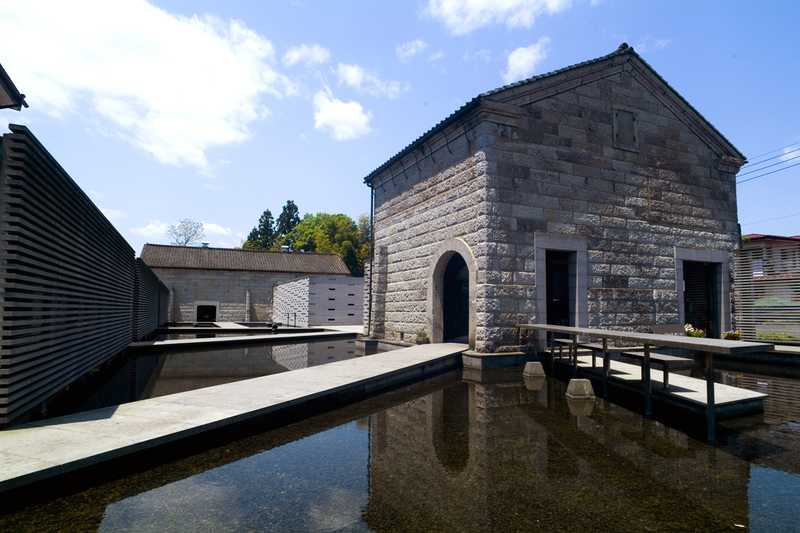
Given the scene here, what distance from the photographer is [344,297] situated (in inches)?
1037

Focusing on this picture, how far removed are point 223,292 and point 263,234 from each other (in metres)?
45.8

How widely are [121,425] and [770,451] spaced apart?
21.3ft

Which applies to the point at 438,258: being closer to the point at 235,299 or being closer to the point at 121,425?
the point at 121,425

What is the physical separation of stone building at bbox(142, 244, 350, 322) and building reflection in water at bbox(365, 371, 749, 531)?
28.8 metres

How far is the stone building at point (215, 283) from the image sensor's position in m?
33.9

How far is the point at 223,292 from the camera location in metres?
34.7

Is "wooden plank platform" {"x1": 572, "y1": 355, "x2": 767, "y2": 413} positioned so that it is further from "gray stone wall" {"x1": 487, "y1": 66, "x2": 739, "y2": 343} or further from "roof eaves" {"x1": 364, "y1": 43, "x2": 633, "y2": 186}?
"roof eaves" {"x1": 364, "y1": 43, "x2": 633, "y2": 186}

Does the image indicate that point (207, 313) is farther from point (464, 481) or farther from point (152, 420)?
point (464, 481)

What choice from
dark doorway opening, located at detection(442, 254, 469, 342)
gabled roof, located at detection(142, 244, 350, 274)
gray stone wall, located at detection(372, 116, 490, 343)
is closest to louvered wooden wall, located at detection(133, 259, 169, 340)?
gray stone wall, located at detection(372, 116, 490, 343)

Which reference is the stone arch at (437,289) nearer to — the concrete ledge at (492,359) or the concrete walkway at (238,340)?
the concrete ledge at (492,359)

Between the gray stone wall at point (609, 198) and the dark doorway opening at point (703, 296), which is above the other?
the gray stone wall at point (609, 198)

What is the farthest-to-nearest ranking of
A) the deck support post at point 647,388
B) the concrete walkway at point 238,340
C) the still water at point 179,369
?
the concrete walkway at point 238,340
the still water at point 179,369
the deck support post at point 647,388

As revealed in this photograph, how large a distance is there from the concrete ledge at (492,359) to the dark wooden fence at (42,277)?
6.99 meters

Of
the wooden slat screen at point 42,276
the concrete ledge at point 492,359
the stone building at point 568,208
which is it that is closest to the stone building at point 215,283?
the stone building at point 568,208
